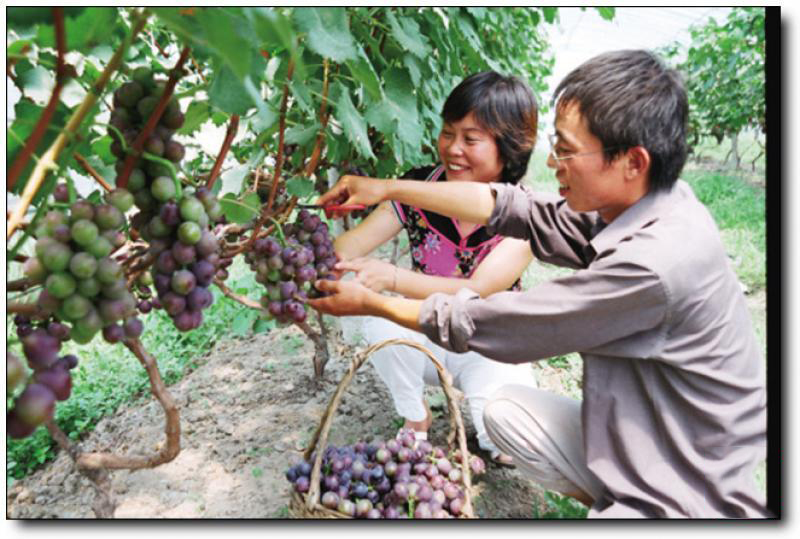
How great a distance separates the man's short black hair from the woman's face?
60 cm

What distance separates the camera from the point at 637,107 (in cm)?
138

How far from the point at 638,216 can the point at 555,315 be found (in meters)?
0.30

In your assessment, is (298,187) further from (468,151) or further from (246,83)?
(246,83)

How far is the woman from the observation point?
2.03m

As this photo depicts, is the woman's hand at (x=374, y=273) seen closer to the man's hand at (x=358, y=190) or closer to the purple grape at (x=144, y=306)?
the man's hand at (x=358, y=190)

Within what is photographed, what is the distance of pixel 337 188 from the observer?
1.76m

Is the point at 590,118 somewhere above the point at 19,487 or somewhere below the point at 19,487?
above

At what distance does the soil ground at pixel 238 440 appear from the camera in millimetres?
2070

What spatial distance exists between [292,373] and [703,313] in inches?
83.4

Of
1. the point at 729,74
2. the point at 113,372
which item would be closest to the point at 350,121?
the point at 113,372

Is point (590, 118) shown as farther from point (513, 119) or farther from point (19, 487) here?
point (19, 487)

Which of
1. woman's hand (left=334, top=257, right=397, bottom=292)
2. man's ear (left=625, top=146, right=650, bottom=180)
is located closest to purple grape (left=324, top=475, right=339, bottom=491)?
woman's hand (left=334, top=257, right=397, bottom=292)

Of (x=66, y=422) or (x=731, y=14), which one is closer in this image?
(x=66, y=422)

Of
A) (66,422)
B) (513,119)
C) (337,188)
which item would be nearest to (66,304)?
(337,188)
